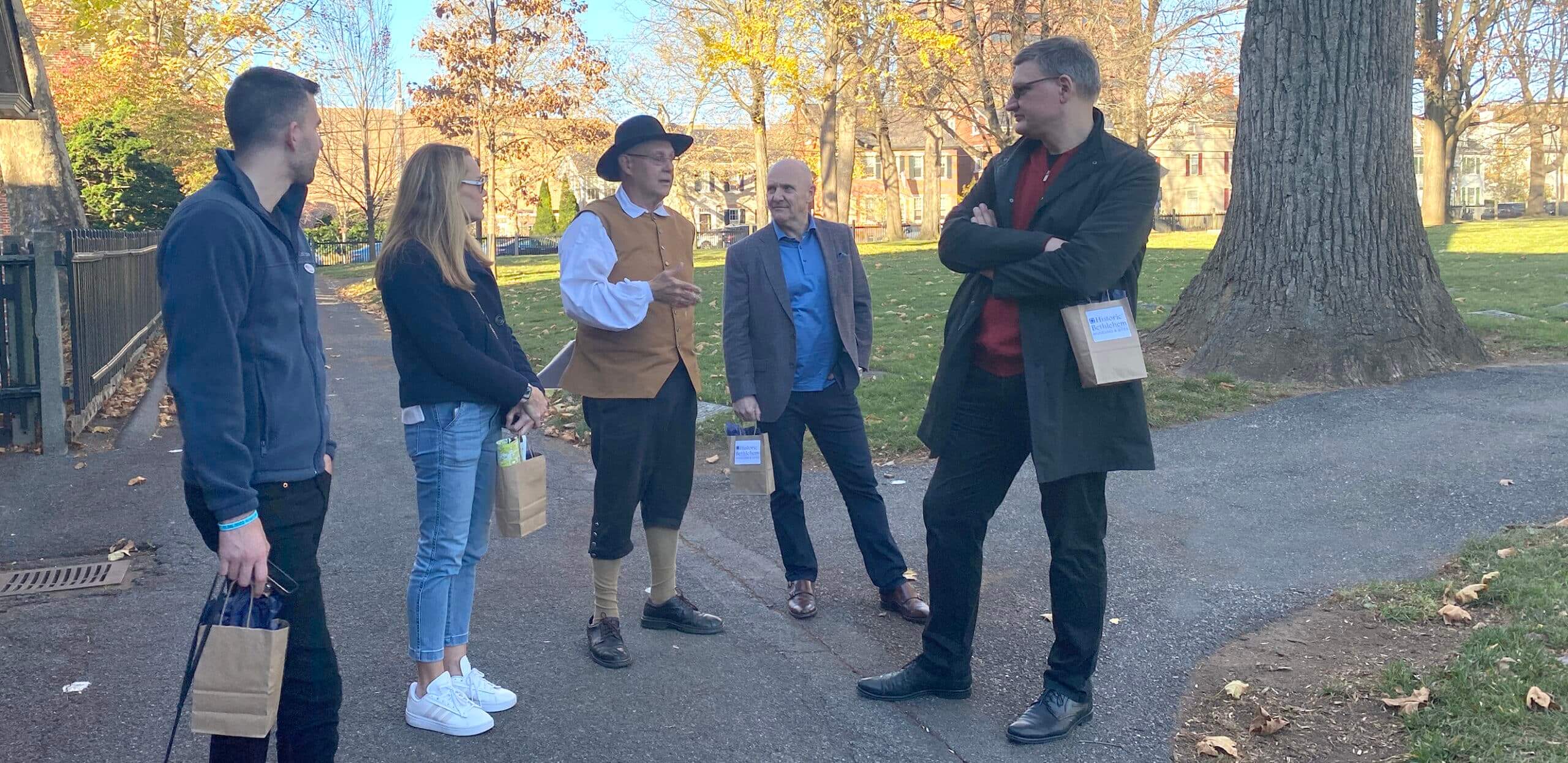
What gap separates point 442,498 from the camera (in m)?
3.92

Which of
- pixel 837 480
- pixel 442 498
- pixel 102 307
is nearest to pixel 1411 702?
pixel 837 480

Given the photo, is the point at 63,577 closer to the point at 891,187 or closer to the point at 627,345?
the point at 627,345

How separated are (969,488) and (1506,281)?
15687mm

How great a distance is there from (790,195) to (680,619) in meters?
1.84

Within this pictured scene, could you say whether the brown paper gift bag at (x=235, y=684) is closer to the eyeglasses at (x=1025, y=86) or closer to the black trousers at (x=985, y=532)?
the black trousers at (x=985, y=532)

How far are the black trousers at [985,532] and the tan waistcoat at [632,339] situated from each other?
3.83 feet

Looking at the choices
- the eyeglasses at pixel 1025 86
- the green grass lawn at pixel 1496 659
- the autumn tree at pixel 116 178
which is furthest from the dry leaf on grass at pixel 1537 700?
the autumn tree at pixel 116 178

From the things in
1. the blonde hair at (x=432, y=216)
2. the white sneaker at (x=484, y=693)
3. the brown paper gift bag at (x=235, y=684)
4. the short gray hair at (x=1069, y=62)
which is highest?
the short gray hair at (x=1069, y=62)

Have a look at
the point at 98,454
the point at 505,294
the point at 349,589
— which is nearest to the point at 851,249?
the point at 349,589

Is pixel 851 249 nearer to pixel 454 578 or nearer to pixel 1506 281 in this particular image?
pixel 454 578

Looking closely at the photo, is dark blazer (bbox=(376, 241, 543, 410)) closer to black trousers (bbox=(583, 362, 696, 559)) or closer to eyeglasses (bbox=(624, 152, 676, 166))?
black trousers (bbox=(583, 362, 696, 559))

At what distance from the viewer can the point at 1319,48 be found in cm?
941

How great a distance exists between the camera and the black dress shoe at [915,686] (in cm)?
413

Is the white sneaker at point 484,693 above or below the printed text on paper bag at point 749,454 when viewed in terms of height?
below
